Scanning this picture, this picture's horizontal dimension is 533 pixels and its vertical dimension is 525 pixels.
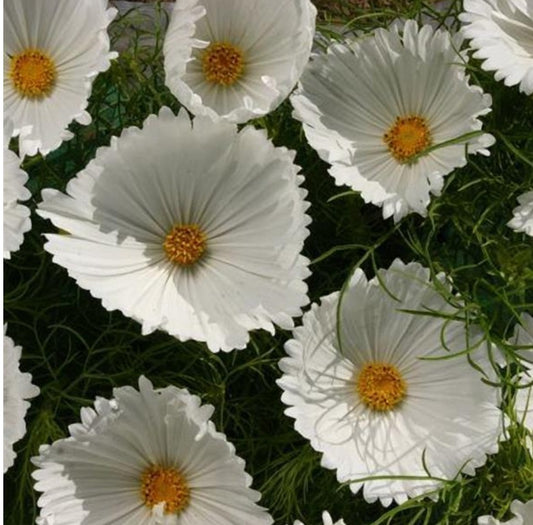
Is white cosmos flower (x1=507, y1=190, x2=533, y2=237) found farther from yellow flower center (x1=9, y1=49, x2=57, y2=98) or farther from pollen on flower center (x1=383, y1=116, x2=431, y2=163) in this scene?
yellow flower center (x1=9, y1=49, x2=57, y2=98)

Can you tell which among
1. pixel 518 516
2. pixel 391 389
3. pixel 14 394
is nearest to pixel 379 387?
pixel 391 389

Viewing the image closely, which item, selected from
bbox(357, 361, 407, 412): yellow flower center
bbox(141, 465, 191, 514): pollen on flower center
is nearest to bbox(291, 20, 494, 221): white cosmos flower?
bbox(357, 361, 407, 412): yellow flower center

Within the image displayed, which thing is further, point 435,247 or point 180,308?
point 435,247

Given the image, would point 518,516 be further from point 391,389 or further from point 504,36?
point 504,36

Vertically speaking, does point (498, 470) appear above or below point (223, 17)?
below

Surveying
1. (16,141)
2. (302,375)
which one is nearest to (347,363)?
(302,375)

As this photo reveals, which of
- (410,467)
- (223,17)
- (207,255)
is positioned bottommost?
(410,467)

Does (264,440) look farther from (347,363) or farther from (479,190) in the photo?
(479,190)
